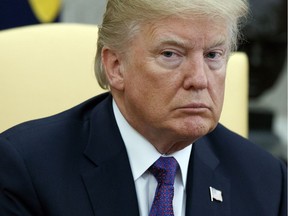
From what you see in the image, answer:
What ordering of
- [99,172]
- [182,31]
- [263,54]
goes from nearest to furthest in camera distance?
[182,31] → [99,172] → [263,54]

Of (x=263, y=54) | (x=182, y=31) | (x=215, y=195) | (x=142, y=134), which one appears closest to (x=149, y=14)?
(x=182, y=31)

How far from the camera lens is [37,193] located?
233 centimetres

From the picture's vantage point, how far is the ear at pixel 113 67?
2448mm

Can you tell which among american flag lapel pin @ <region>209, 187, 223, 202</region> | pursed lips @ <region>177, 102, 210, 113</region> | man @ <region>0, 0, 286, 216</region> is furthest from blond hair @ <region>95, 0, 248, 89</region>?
american flag lapel pin @ <region>209, 187, 223, 202</region>

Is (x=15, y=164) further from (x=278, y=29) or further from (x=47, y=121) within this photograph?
(x=278, y=29)

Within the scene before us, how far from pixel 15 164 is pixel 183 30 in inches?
21.9

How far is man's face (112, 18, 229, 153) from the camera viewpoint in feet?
7.58

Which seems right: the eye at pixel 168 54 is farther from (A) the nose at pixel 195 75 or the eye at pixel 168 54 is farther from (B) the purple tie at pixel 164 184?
(B) the purple tie at pixel 164 184

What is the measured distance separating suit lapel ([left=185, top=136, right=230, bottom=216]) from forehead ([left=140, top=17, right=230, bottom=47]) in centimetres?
40

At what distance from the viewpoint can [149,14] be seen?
232 cm

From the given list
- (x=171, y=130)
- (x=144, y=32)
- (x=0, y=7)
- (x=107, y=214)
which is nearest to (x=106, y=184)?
(x=107, y=214)

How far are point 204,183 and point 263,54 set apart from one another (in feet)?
7.77

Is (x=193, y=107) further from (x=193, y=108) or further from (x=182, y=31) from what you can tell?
(x=182, y=31)

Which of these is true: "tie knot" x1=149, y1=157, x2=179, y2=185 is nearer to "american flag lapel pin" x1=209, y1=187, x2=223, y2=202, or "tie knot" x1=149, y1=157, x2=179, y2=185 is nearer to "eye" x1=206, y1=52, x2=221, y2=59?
"american flag lapel pin" x1=209, y1=187, x2=223, y2=202
